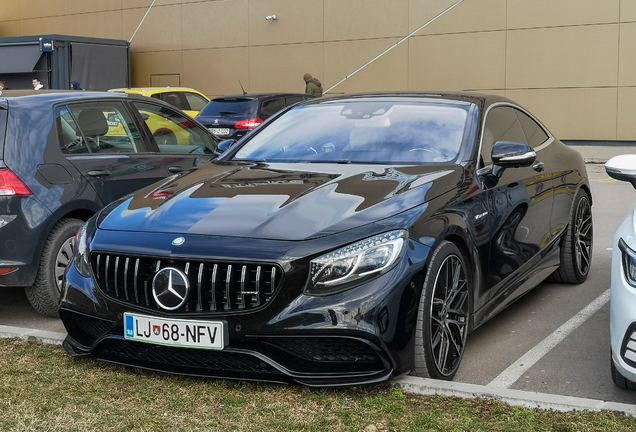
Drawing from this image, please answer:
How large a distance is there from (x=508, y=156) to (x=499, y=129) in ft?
2.23

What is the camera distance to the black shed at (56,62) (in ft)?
87.5

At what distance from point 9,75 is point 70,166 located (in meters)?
24.1

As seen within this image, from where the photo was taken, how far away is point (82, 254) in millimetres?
4430

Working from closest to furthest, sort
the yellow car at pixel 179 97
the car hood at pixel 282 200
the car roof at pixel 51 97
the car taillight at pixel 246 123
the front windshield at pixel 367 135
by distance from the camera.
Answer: the car hood at pixel 282 200
the front windshield at pixel 367 135
the car roof at pixel 51 97
the car taillight at pixel 246 123
the yellow car at pixel 179 97

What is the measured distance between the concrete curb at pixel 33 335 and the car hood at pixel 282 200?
0.92 m

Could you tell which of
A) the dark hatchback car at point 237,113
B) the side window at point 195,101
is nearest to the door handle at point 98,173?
the dark hatchback car at point 237,113

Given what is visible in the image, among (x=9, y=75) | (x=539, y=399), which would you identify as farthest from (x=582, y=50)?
(x=539, y=399)

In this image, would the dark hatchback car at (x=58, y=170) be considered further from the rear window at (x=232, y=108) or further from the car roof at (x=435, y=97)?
the rear window at (x=232, y=108)

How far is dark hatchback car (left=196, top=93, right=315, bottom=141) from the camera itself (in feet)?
50.5

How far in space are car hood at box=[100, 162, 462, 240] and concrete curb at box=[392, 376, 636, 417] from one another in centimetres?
82

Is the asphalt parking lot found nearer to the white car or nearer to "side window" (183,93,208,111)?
the white car

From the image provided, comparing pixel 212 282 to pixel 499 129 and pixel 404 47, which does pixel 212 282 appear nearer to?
pixel 499 129

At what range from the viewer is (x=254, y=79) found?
27.8m

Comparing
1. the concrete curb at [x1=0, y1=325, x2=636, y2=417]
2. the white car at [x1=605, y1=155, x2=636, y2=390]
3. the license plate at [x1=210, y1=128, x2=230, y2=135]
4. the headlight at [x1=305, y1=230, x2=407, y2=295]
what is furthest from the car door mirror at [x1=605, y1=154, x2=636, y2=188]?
the license plate at [x1=210, y1=128, x2=230, y2=135]
